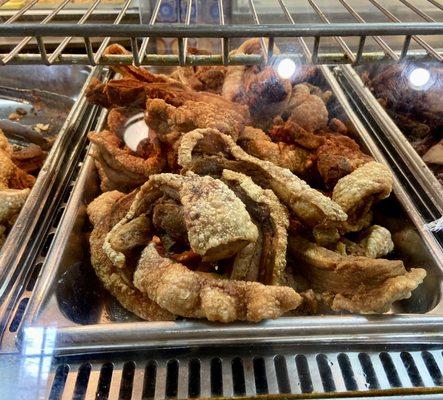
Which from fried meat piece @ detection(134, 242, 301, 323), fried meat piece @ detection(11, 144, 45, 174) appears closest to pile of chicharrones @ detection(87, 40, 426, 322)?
fried meat piece @ detection(134, 242, 301, 323)

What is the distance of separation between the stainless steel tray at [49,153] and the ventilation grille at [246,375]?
1.22 feet

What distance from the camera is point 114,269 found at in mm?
1646

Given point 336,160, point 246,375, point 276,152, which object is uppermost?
point 276,152

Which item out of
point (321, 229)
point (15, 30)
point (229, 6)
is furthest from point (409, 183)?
point (229, 6)

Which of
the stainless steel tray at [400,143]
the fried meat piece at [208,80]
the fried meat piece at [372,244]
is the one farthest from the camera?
the fried meat piece at [208,80]

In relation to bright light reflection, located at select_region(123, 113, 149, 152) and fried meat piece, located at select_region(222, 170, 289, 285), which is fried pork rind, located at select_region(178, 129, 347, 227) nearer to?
fried meat piece, located at select_region(222, 170, 289, 285)

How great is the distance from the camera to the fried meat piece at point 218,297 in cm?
132

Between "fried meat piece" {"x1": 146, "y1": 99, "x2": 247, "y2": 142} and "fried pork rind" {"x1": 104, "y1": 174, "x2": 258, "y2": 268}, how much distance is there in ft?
1.30

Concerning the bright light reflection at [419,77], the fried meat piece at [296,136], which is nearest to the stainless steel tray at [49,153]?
the fried meat piece at [296,136]

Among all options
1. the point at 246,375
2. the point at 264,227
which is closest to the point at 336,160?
the point at 264,227

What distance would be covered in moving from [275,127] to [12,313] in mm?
1419

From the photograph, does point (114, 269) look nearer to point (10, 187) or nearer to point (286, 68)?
point (10, 187)

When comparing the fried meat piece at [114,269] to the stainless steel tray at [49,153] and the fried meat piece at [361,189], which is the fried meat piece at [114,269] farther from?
the fried meat piece at [361,189]

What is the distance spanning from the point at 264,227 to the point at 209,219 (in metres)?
0.29
